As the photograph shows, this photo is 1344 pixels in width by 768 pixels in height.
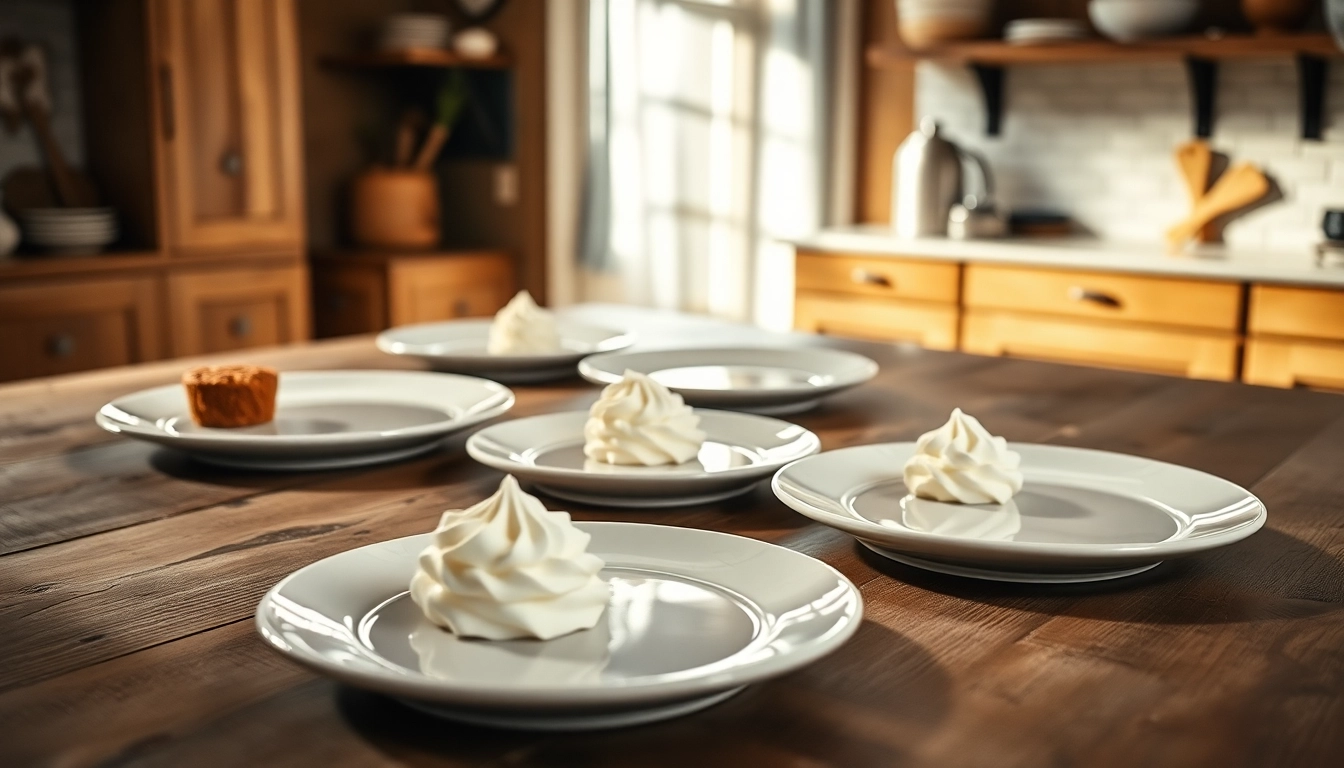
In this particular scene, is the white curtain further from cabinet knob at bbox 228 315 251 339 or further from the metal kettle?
cabinet knob at bbox 228 315 251 339

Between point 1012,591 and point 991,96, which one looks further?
point 991,96

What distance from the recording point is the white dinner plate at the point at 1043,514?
0.87 m

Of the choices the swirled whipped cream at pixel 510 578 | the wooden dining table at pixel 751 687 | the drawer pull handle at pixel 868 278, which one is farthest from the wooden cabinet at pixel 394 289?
the swirled whipped cream at pixel 510 578

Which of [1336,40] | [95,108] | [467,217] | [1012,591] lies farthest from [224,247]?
[1012,591]

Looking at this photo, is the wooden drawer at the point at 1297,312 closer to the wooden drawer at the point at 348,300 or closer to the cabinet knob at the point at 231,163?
the wooden drawer at the point at 348,300

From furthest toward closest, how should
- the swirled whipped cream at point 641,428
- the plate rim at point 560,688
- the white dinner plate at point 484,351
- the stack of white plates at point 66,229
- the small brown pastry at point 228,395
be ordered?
the stack of white plates at point 66,229
the white dinner plate at point 484,351
the small brown pastry at point 228,395
the swirled whipped cream at point 641,428
the plate rim at point 560,688

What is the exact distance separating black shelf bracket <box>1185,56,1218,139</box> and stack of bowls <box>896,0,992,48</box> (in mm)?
632

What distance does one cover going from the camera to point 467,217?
4.91 metres

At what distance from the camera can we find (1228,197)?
3752 millimetres

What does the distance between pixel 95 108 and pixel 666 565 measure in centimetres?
360

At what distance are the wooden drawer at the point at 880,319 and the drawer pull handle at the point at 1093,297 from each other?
370 mm

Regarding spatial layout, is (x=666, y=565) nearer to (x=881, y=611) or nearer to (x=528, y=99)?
(x=881, y=611)

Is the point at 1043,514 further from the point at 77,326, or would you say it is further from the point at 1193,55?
the point at 77,326

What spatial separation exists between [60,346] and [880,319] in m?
2.36
